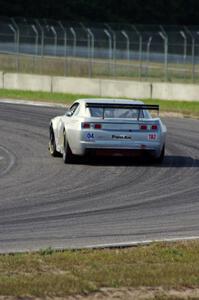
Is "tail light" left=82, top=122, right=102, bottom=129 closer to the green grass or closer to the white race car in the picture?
the white race car

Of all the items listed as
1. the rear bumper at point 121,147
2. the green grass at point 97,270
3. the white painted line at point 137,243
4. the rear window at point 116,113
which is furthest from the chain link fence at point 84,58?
the green grass at point 97,270

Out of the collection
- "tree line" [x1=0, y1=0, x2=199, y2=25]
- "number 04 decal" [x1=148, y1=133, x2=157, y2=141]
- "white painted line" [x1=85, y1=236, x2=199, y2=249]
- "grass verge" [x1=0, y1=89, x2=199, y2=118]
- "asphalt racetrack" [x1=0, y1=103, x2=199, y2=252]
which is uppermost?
"tree line" [x1=0, y1=0, x2=199, y2=25]

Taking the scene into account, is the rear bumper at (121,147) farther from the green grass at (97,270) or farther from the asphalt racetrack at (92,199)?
the green grass at (97,270)

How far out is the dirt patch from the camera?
920cm

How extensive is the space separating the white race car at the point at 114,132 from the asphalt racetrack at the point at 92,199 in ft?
1.02

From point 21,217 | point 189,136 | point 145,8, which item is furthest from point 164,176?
point 145,8

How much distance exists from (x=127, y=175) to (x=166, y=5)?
7221cm

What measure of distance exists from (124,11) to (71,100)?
163 feet

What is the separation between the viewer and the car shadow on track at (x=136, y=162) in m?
21.2

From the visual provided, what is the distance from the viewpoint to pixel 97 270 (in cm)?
1039

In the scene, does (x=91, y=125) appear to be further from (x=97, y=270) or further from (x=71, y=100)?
(x=71, y=100)

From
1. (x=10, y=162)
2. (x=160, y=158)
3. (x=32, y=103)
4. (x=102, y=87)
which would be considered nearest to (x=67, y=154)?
(x=10, y=162)

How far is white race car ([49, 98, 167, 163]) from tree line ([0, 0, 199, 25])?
6414 centimetres

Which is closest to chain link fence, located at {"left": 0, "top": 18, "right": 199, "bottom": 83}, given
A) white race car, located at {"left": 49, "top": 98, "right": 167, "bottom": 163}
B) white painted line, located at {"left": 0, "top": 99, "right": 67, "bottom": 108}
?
white painted line, located at {"left": 0, "top": 99, "right": 67, "bottom": 108}
